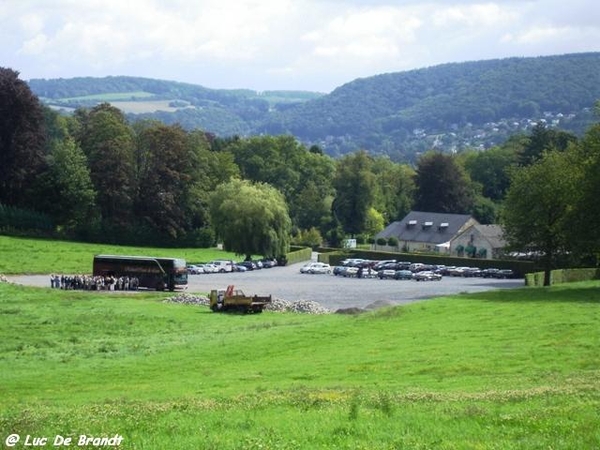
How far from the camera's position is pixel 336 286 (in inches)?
3250

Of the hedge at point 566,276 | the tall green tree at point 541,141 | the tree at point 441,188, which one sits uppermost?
the tall green tree at point 541,141

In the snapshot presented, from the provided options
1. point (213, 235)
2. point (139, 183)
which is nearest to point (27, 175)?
point (139, 183)

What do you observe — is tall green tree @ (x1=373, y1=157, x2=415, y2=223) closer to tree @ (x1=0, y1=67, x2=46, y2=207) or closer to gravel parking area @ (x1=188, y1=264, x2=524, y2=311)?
gravel parking area @ (x1=188, y1=264, x2=524, y2=311)

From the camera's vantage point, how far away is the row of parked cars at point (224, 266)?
311ft

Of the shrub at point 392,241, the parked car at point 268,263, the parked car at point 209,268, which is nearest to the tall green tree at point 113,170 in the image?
the parked car at point 268,263

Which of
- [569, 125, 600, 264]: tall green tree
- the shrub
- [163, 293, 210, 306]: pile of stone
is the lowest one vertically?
[163, 293, 210, 306]: pile of stone

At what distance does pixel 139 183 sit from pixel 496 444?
103563mm

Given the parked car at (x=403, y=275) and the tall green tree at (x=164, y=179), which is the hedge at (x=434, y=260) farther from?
the tall green tree at (x=164, y=179)

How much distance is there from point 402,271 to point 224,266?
17.7 metres

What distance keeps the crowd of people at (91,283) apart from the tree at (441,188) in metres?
75.4

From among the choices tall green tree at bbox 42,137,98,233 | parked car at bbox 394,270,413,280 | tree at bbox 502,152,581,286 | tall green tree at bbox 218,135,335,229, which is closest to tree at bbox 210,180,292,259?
parked car at bbox 394,270,413,280

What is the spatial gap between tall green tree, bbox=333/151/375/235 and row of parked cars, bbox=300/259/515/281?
3233cm

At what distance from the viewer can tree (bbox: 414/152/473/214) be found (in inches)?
5591

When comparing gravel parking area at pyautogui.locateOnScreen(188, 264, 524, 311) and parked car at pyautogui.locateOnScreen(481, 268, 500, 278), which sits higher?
parked car at pyautogui.locateOnScreen(481, 268, 500, 278)
